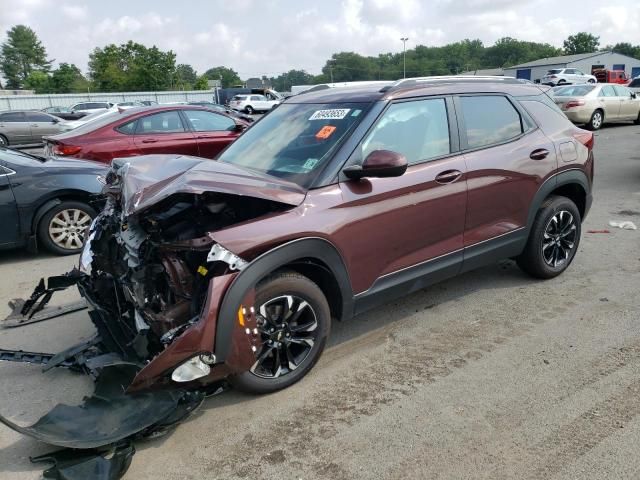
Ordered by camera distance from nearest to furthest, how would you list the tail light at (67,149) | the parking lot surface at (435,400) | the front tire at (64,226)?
the parking lot surface at (435,400) < the front tire at (64,226) < the tail light at (67,149)

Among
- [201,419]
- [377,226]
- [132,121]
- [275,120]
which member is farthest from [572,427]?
[132,121]

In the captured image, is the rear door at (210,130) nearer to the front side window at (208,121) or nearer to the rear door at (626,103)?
the front side window at (208,121)

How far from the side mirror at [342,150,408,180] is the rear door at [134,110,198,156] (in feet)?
19.3

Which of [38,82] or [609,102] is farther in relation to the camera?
[38,82]

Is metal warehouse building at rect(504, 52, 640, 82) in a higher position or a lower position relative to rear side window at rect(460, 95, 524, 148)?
higher

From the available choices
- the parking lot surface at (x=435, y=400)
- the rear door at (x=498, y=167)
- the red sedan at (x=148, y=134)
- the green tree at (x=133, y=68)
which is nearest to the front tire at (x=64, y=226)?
the parking lot surface at (x=435, y=400)

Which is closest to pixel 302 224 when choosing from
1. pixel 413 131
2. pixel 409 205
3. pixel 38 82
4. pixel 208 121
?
pixel 409 205

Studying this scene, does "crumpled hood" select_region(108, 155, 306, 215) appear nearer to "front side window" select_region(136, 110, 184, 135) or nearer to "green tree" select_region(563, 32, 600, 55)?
"front side window" select_region(136, 110, 184, 135)

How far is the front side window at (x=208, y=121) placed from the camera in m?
8.77

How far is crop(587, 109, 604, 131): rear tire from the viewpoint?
1705 cm

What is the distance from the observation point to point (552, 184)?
4.54 meters

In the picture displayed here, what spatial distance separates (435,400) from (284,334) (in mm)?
982

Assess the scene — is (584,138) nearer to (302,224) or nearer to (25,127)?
(302,224)

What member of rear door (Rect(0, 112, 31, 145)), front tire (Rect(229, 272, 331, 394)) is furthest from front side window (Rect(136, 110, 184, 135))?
rear door (Rect(0, 112, 31, 145))
